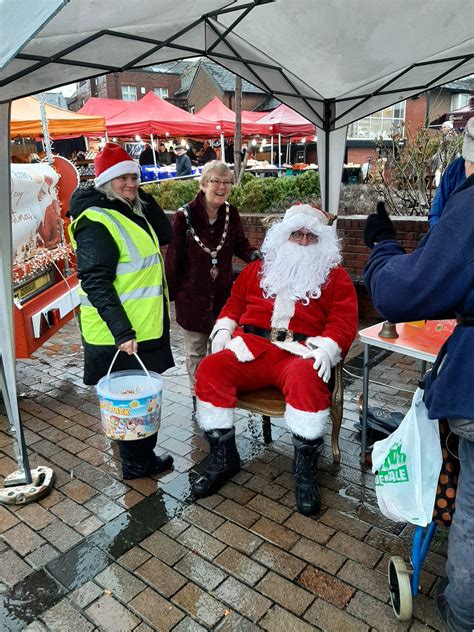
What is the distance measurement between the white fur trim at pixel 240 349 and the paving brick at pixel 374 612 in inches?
53.9

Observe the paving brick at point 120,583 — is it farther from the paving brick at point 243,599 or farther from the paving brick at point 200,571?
the paving brick at point 243,599

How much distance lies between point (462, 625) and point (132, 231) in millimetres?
2379

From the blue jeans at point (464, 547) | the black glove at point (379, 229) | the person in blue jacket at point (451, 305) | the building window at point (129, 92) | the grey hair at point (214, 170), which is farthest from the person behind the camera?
the building window at point (129, 92)

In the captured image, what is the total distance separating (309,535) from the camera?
2.59 metres

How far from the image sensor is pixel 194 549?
2506 millimetres

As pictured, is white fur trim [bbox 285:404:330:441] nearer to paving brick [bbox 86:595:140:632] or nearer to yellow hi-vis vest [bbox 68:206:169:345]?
yellow hi-vis vest [bbox 68:206:169:345]

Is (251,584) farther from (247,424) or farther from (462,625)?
(247,424)

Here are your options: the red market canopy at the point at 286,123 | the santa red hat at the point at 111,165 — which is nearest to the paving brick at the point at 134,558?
the santa red hat at the point at 111,165

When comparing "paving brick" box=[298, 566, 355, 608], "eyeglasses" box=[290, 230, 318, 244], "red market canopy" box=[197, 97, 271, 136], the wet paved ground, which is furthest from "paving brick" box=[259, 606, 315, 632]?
"red market canopy" box=[197, 97, 271, 136]

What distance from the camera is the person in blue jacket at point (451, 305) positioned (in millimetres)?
1488

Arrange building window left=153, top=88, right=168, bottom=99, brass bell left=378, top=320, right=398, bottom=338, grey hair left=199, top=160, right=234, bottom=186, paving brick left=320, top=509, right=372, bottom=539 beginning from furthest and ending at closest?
building window left=153, top=88, right=168, bottom=99 → grey hair left=199, top=160, right=234, bottom=186 → brass bell left=378, top=320, right=398, bottom=338 → paving brick left=320, top=509, right=372, bottom=539

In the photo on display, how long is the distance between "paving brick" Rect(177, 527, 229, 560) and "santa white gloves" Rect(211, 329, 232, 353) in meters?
1.10

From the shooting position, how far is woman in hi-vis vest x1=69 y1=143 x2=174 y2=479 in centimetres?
270

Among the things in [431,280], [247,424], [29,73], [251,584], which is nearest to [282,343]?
[247,424]
